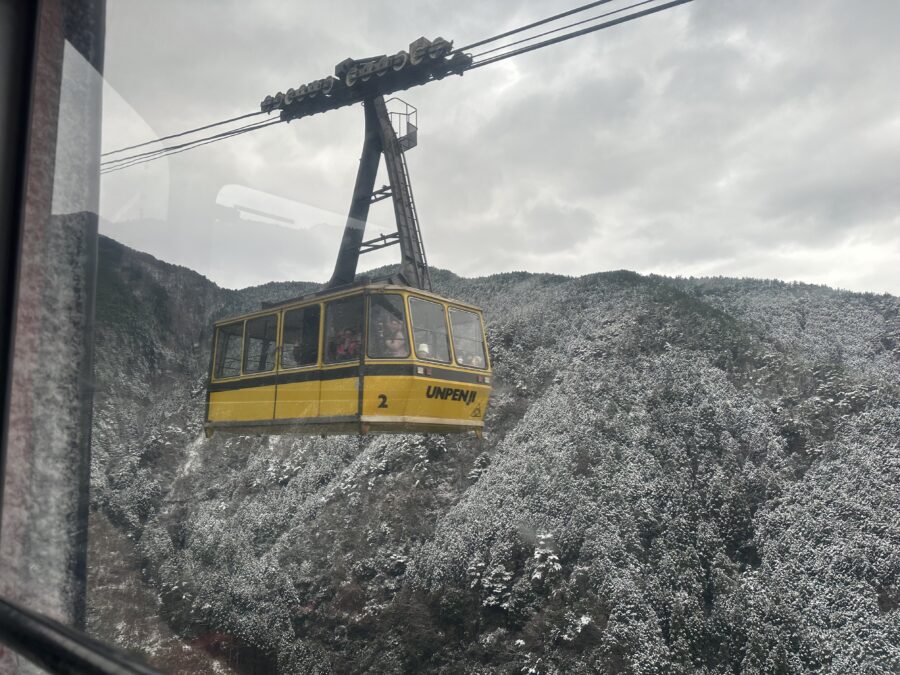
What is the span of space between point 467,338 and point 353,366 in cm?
172

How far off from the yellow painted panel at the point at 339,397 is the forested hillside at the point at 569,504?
11.2 ft

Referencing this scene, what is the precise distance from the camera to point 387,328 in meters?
6.84

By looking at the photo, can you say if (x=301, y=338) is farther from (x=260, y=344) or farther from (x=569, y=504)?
(x=569, y=504)

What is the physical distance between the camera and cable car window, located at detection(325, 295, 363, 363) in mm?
6820

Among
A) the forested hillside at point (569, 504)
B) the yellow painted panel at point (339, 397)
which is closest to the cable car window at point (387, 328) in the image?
the yellow painted panel at point (339, 397)

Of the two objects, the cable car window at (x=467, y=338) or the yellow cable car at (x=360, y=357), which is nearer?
the yellow cable car at (x=360, y=357)

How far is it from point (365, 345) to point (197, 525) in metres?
16.4

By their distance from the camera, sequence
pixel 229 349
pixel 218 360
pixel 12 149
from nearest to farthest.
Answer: pixel 12 149
pixel 229 349
pixel 218 360

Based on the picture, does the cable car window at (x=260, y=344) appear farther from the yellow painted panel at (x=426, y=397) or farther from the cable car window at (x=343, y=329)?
the yellow painted panel at (x=426, y=397)

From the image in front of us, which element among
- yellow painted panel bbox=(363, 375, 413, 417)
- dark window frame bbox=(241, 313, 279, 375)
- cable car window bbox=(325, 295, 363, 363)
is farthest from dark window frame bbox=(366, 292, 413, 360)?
dark window frame bbox=(241, 313, 279, 375)

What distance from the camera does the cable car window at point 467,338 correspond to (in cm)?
762

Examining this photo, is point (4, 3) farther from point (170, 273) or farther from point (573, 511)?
point (573, 511)

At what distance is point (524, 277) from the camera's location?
28969 millimetres

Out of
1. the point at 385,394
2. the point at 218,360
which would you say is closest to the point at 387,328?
the point at 385,394
